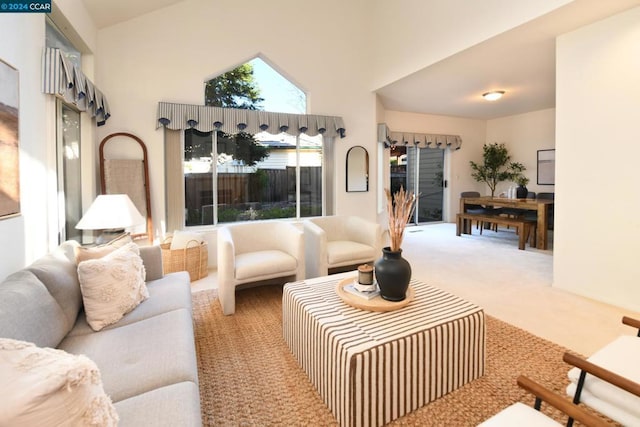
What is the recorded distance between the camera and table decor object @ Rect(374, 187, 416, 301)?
1.93 m

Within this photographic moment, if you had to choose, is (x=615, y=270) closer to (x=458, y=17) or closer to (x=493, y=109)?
(x=458, y=17)

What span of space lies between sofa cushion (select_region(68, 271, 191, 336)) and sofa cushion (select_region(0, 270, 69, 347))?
0.16 metres

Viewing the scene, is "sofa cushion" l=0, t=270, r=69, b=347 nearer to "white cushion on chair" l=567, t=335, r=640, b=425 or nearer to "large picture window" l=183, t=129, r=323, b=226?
"white cushion on chair" l=567, t=335, r=640, b=425

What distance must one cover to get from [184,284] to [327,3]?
4.82 m

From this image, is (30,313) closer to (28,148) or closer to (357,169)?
(28,148)

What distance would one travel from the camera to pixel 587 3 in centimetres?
268

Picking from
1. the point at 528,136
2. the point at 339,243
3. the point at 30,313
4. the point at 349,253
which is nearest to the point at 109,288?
the point at 30,313

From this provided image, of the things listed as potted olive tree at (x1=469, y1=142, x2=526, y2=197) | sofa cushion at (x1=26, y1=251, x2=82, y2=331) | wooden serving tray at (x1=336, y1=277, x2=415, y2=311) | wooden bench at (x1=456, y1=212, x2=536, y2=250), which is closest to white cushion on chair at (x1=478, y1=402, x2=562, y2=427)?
wooden serving tray at (x1=336, y1=277, x2=415, y2=311)

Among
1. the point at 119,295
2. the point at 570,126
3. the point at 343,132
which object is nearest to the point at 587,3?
the point at 570,126

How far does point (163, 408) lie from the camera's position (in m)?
1.11

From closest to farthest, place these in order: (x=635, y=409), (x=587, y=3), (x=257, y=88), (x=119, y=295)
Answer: (x=635, y=409) → (x=119, y=295) → (x=587, y=3) → (x=257, y=88)

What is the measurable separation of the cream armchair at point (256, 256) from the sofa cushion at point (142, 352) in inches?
36.6

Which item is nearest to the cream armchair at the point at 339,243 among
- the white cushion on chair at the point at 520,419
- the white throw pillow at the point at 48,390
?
the white cushion on chair at the point at 520,419

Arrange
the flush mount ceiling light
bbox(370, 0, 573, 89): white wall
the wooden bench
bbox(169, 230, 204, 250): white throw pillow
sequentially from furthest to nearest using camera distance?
the flush mount ceiling light, the wooden bench, bbox(169, 230, 204, 250): white throw pillow, bbox(370, 0, 573, 89): white wall
